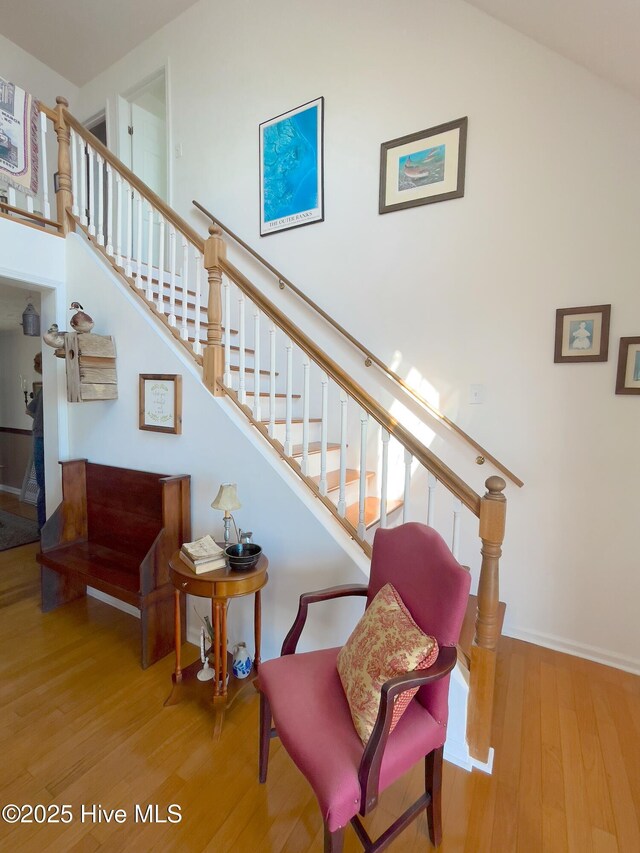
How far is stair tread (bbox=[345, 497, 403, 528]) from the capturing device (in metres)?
2.02

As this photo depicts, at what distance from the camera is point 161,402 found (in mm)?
2232

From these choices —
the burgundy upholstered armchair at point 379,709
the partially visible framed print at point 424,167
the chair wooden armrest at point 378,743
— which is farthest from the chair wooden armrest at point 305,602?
the partially visible framed print at point 424,167

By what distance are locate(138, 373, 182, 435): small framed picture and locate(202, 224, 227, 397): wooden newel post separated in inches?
9.3

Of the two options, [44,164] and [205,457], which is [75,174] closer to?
[44,164]

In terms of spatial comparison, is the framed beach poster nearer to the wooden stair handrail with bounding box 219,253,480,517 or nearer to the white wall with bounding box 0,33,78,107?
the wooden stair handrail with bounding box 219,253,480,517

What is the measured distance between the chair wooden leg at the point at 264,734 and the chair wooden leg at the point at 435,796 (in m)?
0.56

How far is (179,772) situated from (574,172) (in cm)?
329

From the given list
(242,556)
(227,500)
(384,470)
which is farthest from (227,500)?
(384,470)

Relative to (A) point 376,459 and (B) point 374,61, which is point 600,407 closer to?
(A) point 376,459

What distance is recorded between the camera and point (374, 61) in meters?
2.54

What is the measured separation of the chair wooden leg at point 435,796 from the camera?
1.22m

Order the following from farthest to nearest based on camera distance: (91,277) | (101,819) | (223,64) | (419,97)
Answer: (223,64) < (91,277) < (419,97) < (101,819)

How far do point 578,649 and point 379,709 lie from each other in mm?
1817

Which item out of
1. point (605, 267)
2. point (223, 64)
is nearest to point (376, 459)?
point (605, 267)
